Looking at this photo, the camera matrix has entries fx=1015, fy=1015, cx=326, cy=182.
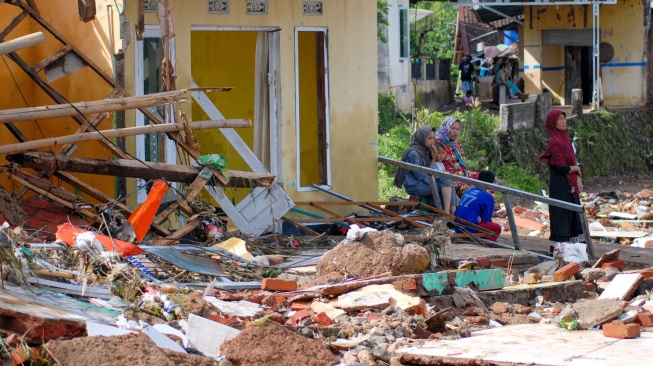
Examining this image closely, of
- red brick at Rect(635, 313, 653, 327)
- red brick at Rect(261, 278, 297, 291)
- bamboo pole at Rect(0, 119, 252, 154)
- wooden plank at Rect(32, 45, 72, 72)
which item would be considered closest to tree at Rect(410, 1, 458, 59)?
wooden plank at Rect(32, 45, 72, 72)

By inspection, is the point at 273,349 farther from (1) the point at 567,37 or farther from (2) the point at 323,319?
(1) the point at 567,37

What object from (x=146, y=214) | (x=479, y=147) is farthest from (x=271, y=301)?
(x=479, y=147)

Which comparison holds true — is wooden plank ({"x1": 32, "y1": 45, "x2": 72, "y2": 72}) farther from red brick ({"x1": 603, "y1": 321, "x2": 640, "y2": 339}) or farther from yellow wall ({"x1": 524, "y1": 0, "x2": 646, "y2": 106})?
yellow wall ({"x1": 524, "y1": 0, "x2": 646, "y2": 106})

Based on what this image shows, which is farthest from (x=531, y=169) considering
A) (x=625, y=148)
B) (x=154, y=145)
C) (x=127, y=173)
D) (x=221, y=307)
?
(x=221, y=307)

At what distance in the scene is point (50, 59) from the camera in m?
9.61

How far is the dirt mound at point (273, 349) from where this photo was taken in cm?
559

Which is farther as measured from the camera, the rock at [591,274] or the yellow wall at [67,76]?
the yellow wall at [67,76]

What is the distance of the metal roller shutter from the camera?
2627cm

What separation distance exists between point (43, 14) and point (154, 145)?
6.09 ft

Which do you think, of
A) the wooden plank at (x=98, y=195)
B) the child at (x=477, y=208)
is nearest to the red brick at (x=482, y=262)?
the child at (x=477, y=208)

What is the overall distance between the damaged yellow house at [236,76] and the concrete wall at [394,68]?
47.7 ft

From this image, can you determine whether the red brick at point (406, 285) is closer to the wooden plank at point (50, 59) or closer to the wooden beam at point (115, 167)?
the wooden beam at point (115, 167)

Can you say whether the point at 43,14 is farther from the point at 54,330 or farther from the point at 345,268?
the point at 54,330

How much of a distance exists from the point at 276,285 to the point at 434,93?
23137 millimetres
